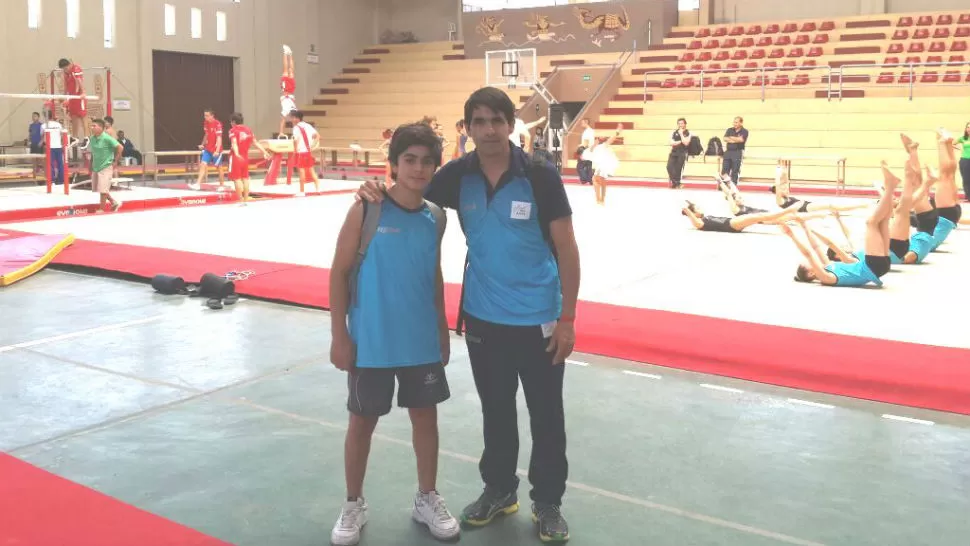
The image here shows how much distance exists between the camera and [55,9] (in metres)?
22.0

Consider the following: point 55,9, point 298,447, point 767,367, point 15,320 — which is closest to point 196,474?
point 298,447

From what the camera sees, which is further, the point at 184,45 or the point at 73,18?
the point at 184,45

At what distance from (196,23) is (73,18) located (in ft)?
13.0

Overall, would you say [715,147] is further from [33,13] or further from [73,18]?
[33,13]

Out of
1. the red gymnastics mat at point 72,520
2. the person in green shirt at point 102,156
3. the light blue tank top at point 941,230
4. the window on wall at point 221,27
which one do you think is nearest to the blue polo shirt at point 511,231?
the red gymnastics mat at point 72,520

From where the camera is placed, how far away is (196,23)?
25797 mm

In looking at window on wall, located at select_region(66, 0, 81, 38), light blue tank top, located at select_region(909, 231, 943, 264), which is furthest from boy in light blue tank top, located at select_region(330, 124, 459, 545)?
window on wall, located at select_region(66, 0, 81, 38)

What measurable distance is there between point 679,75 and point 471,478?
2227 centimetres

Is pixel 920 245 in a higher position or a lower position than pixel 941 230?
lower

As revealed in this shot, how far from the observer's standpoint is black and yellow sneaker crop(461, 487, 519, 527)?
304cm

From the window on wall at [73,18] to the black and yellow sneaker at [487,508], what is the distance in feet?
74.9

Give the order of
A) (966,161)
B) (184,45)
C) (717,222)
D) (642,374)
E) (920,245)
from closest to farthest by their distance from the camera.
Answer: (642,374), (920,245), (717,222), (966,161), (184,45)

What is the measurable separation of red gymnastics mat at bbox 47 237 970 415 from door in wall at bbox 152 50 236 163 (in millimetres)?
20574

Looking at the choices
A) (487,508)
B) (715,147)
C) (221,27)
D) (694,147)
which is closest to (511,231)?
(487,508)
